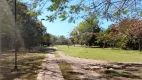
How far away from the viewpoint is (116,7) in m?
9.88

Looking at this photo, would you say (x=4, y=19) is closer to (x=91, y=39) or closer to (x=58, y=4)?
(x=58, y=4)

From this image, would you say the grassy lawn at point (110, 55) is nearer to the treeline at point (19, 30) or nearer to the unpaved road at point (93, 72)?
the unpaved road at point (93, 72)

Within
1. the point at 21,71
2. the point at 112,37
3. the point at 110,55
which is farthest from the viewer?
the point at 112,37

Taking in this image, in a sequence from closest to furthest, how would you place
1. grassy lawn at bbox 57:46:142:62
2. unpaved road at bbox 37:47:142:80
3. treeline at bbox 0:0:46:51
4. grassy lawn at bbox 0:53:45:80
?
grassy lawn at bbox 0:53:45:80, unpaved road at bbox 37:47:142:80, grassy lawn at bbox 57:46:142:62, treeline at bbox 0:0:46:51

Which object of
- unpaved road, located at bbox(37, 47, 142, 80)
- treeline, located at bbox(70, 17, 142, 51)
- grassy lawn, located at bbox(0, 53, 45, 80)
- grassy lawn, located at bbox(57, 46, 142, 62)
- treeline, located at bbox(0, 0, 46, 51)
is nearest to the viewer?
grassy lawn, located at bbox(0, 53, 45, 80)

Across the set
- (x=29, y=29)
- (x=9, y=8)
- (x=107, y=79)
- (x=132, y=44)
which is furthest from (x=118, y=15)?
(x=132, y=44)

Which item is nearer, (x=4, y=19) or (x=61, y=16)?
(x=61, y=16)

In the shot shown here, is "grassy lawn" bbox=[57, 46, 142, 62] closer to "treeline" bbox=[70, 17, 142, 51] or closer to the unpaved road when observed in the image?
"treeline" bbox=[70, 17, 142, 51]

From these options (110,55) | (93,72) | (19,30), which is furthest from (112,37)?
(93,72)

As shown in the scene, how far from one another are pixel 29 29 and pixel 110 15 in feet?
131

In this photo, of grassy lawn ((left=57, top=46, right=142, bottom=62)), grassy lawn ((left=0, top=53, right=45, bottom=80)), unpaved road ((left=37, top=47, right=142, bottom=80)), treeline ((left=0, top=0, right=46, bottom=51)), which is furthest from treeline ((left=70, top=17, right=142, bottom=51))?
unpaved road ((left=37, top=47, right=142, bottom=80))

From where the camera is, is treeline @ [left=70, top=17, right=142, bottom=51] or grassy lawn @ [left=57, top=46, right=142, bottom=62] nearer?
grassy lawn @ [left=57, top=46, right=142, bottom=62]

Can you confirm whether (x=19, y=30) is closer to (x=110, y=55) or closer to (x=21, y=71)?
(x=110, y=55)

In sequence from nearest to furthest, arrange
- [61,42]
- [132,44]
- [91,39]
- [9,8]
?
[9,8]
[132,44]
[91,39]
[61,42]
